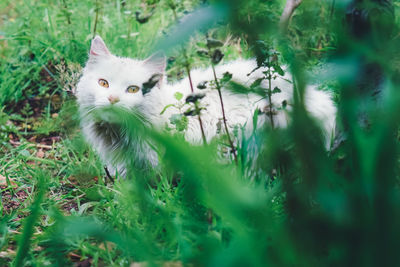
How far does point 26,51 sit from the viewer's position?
11.5ft

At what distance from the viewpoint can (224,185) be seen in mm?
945

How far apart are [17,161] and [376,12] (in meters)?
2.20

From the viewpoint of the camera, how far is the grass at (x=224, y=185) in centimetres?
83

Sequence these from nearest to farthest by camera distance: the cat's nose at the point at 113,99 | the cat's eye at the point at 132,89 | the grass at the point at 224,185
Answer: the grass at the point at 224,185 < the cat's nose at the point at 113,99 < the cat's eye at the point at 132,89

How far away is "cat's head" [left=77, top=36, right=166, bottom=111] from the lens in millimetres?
2326

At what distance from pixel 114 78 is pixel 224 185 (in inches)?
62.5

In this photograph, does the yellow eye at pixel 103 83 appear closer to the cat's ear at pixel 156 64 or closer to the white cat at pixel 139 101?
the white cat at pixel 139 101

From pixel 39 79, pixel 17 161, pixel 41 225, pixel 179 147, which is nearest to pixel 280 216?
pixel 179 147

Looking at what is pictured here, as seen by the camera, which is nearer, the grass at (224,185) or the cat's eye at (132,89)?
the grass at (224,185)

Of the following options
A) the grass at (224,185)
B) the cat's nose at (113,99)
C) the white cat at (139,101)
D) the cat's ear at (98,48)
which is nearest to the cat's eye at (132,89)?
the white cat at (139,101)

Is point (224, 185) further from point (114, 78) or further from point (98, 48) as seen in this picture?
point (98, 48)

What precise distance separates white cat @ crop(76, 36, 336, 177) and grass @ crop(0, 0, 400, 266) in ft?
0.49

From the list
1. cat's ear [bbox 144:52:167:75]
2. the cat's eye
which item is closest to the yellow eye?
the cat's eye

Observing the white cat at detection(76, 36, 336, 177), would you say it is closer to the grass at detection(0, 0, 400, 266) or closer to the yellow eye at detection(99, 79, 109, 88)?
the yellow eye at detection(99, 79, 109, 88)
